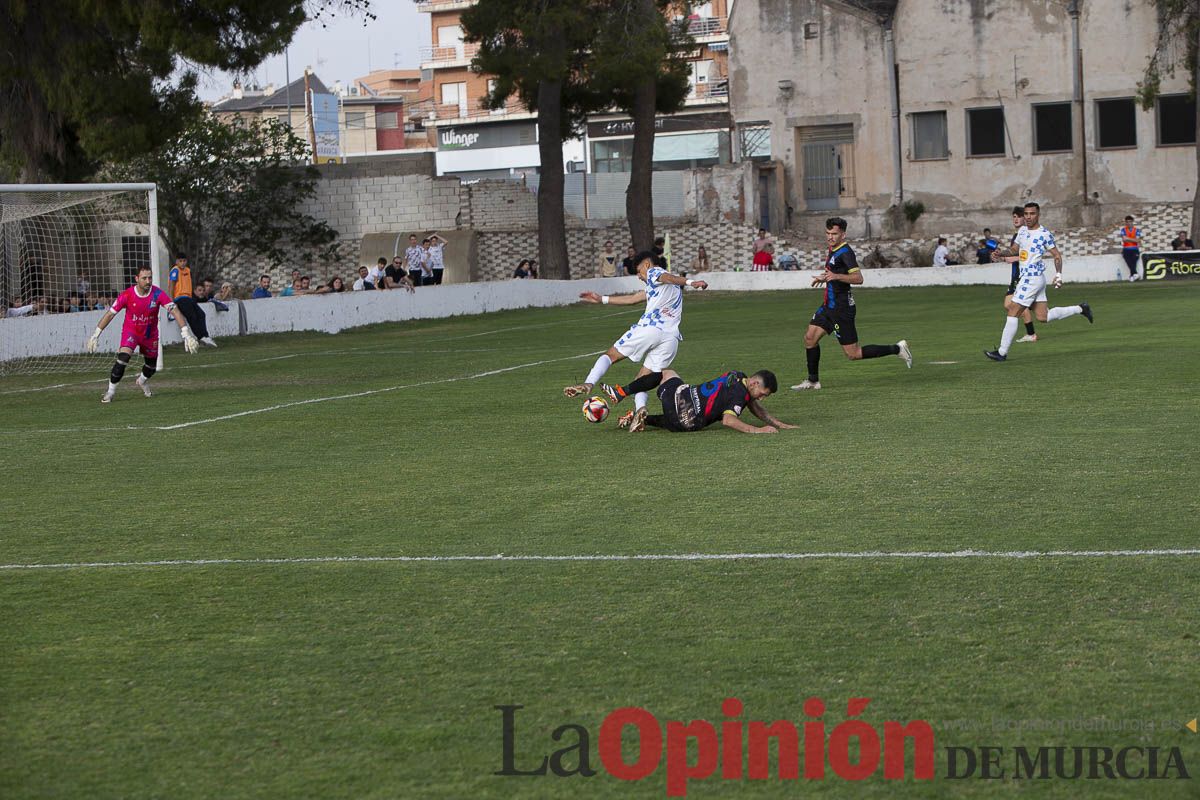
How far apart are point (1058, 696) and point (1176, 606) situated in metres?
1.42

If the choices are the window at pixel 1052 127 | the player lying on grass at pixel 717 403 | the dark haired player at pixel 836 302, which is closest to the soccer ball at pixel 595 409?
the player lying on grass at pixel 717 403

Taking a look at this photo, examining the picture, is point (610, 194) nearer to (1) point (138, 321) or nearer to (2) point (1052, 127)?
(2) point (1052, 127)

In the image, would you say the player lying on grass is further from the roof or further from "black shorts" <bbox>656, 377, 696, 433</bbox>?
the roof

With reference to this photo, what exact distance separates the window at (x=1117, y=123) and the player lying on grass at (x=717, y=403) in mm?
40596

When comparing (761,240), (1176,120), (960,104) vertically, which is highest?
(960,104)

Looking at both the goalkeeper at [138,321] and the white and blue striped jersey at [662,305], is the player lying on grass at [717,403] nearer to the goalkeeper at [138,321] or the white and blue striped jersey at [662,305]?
the white and blue striped jersey at [662,305]

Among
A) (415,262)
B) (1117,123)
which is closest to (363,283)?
(415,262)

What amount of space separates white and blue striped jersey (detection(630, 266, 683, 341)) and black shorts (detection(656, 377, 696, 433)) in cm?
88

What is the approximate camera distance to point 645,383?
13703 millimetres

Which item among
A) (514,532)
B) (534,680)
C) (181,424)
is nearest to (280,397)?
(181,424)

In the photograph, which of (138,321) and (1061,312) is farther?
(1061,312)

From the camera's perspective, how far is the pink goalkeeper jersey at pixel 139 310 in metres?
18.0

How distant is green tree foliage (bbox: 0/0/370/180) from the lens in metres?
28.0

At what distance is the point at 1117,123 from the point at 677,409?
41.3 metres
